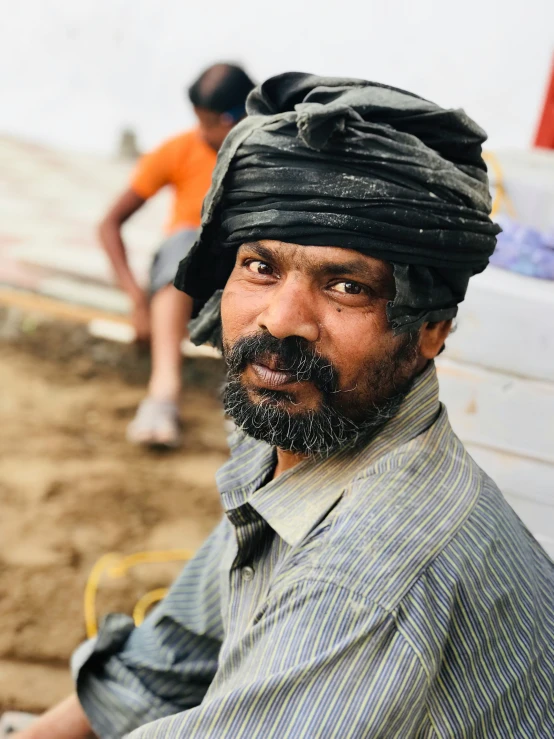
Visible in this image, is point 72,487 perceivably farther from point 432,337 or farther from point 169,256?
point 432,337

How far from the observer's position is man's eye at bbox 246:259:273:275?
1548 mm

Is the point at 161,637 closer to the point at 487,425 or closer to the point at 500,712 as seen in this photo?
the point at 500,712

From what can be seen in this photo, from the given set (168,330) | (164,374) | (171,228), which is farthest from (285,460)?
(171,228)

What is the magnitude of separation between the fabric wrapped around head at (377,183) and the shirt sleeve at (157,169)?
9.87ft

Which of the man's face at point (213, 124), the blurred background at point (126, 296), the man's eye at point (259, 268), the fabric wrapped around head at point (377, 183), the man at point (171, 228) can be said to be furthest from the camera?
the man's face at point (213, 124)

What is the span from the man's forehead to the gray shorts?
2.73 metres

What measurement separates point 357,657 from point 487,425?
1.53m

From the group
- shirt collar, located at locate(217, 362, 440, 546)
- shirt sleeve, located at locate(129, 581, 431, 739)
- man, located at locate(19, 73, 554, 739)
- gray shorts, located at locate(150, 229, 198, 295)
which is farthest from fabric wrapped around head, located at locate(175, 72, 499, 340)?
gray shorts, located at locate(150, 229, 198, 295)

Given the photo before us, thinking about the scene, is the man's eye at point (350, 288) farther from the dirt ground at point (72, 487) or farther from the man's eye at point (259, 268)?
the dirt ground at point (72, 487)

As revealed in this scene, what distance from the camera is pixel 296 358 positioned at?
1.44 m

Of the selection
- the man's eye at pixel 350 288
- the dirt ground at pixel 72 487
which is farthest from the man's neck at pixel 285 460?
the dirt ground at pixel 72 487

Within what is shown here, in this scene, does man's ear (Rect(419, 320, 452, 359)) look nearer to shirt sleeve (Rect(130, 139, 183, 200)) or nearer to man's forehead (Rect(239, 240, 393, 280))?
man's forehead (Rect(239, 240, 393, 280))

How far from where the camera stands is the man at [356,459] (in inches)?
45.6

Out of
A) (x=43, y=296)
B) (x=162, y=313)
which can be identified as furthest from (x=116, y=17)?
(x=162, y=313)
